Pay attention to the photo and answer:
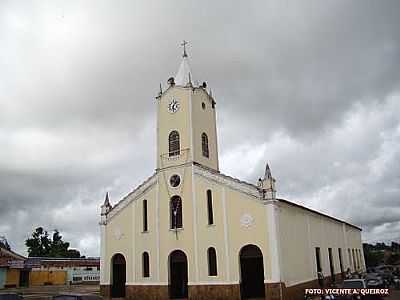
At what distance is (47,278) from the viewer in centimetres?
5916

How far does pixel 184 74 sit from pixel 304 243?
52.1 feet

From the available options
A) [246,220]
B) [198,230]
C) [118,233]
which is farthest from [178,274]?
[246,220]

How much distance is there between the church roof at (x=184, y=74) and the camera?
33406 millimetres

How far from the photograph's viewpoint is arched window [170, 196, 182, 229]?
30.0 metres

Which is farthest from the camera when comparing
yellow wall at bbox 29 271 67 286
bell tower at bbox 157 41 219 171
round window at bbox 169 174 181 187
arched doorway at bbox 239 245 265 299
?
yellow wall at bbox 29 271 67 286

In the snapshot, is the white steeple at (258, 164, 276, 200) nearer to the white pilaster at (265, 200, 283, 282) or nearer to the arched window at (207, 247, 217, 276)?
the white pilaster at (265, 200, 283, 282)

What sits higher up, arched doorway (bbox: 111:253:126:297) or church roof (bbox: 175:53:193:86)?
church roof (bbox: 175:53:193:86)

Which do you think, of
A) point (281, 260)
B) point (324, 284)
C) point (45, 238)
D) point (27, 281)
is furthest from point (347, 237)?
point (45, 238)

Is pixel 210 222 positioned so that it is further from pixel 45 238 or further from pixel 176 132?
pixel 45 238

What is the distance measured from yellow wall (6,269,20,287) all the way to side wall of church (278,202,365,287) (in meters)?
37.8

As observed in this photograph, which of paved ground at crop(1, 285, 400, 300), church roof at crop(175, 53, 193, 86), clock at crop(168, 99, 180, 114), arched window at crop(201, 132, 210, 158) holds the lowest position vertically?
paved ground at crop(1, 285, 400, 300)

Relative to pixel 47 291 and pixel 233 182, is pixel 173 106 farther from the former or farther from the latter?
pixel 47 291

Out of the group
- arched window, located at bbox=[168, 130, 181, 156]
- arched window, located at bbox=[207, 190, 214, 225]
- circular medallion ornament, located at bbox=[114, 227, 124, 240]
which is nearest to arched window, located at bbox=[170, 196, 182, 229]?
arched window, located at bbox=[207, 190, 214, 225]

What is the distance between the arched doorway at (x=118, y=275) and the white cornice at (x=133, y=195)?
3.20 m
